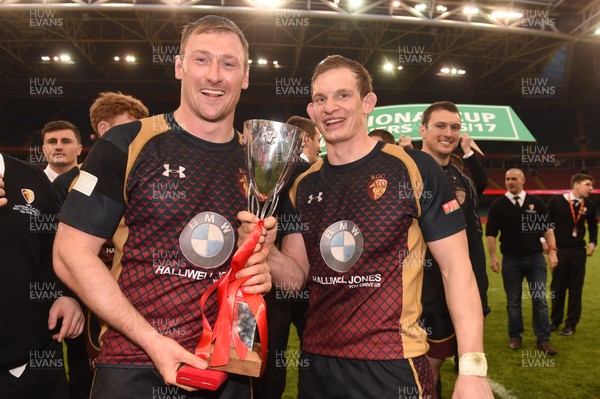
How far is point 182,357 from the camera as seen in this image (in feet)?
4.95

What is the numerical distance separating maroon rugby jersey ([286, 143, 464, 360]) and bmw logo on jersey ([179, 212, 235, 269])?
0.53 metres

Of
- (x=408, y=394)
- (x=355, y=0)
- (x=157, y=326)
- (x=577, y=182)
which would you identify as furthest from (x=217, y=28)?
(x=355, y=0)

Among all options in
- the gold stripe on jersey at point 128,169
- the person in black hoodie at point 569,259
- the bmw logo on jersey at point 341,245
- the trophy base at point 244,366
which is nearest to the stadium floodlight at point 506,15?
the person in black hoodie at point 569,259

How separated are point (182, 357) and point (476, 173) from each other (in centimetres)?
398

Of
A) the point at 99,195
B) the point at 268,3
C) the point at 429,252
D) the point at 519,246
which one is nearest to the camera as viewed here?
the point at 99,195

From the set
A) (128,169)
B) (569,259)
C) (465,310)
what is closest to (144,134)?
(128,169)

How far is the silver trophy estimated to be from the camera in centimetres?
173

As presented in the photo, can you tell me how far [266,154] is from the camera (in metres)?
1.74

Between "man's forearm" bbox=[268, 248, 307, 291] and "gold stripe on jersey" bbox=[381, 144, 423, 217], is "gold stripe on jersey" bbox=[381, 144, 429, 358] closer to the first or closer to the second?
"gold stripe on jersey" bbox=[381, 144, 423, 217]

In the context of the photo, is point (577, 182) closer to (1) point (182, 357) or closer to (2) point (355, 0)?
(1) point (182, 357)

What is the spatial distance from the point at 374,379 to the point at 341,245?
563 millimetres

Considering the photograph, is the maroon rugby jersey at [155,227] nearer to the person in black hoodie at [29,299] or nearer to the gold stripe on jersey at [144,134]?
the gold stripe on jersey at [144,134]

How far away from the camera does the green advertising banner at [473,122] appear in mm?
7770

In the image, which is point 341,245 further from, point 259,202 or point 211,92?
point 211,92
